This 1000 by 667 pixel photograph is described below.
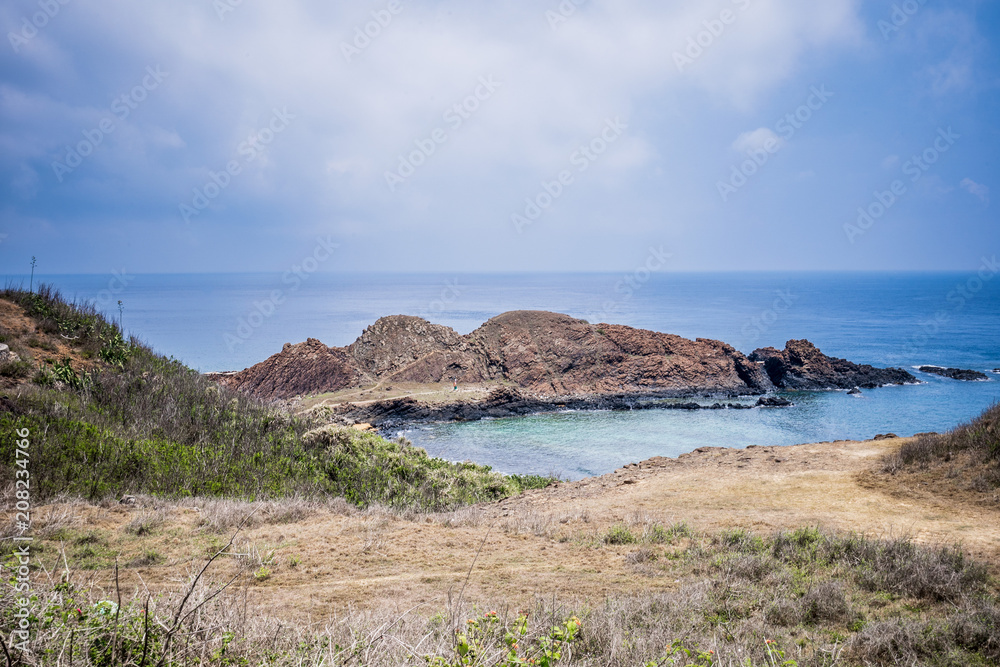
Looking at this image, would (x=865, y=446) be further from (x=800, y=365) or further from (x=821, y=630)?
(x=800, y=365)

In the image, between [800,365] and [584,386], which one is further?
[800,365]

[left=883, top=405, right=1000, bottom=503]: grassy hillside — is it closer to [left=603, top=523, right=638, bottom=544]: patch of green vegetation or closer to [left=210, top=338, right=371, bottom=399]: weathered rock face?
[left=603, top=523, right=638, bottom=544]: patch of green vegetation

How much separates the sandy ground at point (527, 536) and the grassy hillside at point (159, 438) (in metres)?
1.46

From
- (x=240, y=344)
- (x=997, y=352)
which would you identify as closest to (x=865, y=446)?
(x=997, y=352)

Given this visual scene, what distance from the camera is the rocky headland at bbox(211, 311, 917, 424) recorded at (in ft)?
113

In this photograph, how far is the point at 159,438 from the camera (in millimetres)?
10289

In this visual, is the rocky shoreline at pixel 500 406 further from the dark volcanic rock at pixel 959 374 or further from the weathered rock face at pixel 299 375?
the dark volcanic rock at pixel 959 374

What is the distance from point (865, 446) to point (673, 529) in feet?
41.1

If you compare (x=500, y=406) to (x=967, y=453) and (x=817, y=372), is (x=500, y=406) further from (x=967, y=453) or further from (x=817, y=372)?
(x=817, y=372)

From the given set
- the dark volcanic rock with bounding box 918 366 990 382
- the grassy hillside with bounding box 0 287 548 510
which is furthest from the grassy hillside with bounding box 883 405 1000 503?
the dark volcanic rock with bounding box 918 366 990 382

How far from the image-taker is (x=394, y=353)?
127ft

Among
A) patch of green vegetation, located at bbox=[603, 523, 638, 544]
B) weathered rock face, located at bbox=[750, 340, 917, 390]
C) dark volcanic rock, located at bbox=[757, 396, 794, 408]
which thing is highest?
weathered rock face, located at bbox=[750, 340, 917, 390]

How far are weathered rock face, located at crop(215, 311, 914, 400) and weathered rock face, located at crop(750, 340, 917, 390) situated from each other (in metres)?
0.08

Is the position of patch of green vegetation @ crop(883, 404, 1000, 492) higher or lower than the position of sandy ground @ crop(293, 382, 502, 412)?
lower
